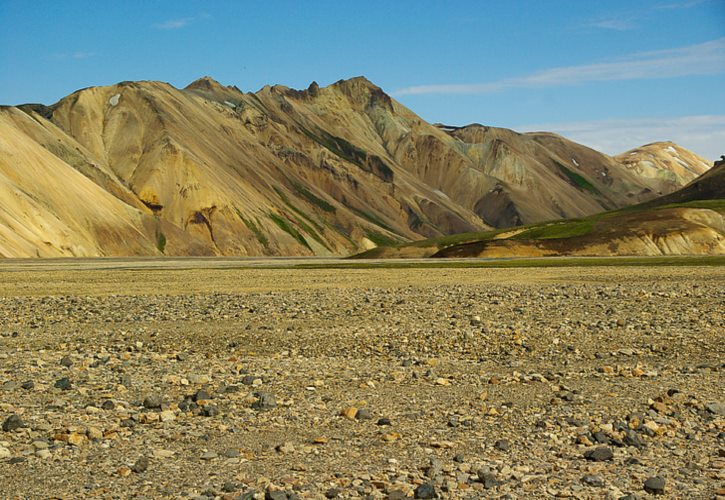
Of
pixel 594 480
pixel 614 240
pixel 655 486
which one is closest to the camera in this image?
pixel 655 486

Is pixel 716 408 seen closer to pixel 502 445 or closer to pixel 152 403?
pixel 502 445

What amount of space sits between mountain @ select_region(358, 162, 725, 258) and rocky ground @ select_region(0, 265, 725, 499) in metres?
81.1

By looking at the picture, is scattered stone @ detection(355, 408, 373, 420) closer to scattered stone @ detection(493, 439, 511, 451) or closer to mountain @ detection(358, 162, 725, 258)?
scattered stone @ detection(493, 439, 511, 451)

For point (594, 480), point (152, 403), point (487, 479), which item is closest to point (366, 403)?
point (152, 403)

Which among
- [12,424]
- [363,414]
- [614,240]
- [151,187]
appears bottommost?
[363,414]

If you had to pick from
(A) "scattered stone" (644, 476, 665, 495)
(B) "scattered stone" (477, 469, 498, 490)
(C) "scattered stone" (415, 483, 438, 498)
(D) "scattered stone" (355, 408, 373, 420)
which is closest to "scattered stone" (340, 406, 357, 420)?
(D) "scattered stone" (355, 408, 373, 420)

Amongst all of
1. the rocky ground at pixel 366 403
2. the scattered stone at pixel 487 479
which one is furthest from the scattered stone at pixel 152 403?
the scattered stone at pixel 487 479

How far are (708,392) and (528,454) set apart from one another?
5.42 m

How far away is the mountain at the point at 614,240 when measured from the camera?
354 feet

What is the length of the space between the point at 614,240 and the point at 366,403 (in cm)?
10130

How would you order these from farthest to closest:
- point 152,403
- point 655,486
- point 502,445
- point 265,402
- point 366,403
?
point 366,403
point 265,402
point 152,403
point 502,445
point 655,486

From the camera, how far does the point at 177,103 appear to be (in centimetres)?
18275

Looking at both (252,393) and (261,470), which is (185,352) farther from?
(261,470)

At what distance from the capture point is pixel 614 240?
110 metres
